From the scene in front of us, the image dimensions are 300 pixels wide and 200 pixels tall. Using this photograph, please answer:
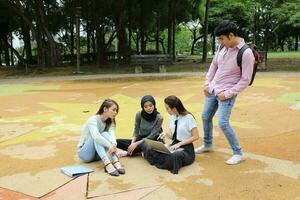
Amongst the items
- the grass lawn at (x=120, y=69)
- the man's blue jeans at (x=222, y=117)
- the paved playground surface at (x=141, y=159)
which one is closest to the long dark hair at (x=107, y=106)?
the paved playground surface at (x=141, y=159)

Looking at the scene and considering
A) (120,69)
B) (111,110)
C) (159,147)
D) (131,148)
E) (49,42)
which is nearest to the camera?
(159,147)

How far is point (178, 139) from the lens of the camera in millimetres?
5594

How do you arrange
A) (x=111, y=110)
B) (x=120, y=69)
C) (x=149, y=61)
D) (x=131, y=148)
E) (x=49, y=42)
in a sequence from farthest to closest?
1. (x=49, y=42)
2. (x=120, y=69)
3. (x=149, y=61)
4. (x=131, y=148)
5. (x=111, y=110)

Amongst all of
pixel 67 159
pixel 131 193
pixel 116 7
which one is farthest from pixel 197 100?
pixel 116 7

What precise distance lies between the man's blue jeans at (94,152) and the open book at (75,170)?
20 cm

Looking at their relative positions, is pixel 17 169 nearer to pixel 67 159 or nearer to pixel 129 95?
pixel 67 159

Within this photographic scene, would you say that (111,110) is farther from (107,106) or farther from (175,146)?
(175,146)

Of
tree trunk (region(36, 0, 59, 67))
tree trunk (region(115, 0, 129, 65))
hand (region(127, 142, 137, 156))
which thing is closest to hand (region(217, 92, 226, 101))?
hand (region(127, 142, 137, 156))

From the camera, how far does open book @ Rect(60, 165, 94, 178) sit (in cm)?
516

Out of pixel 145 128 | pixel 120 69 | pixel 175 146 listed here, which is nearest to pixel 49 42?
pixel 120 69

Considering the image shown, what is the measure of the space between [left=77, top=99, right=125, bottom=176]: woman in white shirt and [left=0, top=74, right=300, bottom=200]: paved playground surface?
13 cm

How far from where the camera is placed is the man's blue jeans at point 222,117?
5.41 meters

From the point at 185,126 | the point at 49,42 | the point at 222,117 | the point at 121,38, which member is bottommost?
the point at 185,126

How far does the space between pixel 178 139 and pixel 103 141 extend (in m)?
0.93
